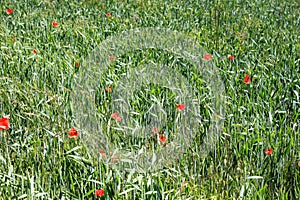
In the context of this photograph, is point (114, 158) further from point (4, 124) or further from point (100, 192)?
point (4, 124)

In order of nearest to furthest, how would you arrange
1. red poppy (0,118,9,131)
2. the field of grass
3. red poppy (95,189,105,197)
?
red poppy (95,189,105,197), the field of grass, red poppy (0,118,9,131)

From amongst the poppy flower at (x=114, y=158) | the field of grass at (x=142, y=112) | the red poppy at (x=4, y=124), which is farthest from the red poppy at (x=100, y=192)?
the red poppy at (x=4, y=124)

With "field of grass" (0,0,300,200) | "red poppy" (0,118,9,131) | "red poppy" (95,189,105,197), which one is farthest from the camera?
"red poppy" (0,118,9,131)

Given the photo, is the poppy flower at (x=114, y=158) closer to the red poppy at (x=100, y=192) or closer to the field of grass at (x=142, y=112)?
the field of grass at (x=142, y=112)

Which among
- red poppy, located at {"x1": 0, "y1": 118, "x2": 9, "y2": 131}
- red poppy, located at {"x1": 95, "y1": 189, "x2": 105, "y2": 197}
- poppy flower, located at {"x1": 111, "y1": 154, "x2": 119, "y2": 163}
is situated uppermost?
red poppy, located at {"x1": 0, "y1": 118, "x2": 9, "y2": 131}

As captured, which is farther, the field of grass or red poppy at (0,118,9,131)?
red poppy at (0,118,9,131)

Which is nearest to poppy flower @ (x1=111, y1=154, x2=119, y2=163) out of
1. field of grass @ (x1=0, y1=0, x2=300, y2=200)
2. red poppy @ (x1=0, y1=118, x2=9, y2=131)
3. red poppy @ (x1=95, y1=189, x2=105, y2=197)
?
field of grass @ (x1=0, y1=0, x2=300, y2=200)

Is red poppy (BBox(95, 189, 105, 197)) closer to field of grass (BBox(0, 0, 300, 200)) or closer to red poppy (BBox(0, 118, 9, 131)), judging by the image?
field of grass (BBox(0, 0, 300, 200))

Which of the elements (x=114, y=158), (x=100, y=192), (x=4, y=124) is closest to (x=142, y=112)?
(x=114, y=158)

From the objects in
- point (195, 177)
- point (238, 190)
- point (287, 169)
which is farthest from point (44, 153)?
point (287, 169)

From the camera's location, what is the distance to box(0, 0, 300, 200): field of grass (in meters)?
2.41

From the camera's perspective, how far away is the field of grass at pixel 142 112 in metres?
2.41

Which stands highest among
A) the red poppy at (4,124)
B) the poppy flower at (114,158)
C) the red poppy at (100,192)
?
the red poppy at (4,124)

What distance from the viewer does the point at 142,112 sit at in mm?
3195
